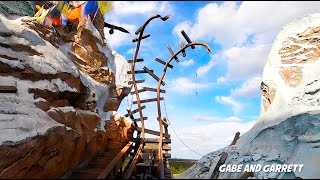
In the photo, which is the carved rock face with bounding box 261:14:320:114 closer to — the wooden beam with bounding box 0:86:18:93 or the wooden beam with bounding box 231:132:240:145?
the wooden beam with bounding box 231:132:240:145

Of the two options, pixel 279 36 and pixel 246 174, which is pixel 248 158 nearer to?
pixel 246 174

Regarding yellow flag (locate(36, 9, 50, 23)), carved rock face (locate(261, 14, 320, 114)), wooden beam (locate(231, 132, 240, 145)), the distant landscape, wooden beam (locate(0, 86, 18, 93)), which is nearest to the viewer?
wooden beam (locate(0, 86, 18, 93))

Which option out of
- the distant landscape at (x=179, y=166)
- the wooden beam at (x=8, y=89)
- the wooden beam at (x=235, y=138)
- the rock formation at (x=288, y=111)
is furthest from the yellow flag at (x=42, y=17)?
the distant landscape at (x=179, y=166)

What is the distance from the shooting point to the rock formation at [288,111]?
27.4ft

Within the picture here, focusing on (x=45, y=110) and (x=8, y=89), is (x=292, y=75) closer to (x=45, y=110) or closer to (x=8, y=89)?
(x=45, y=110)

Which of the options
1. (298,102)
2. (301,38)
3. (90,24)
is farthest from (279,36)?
(90,24)

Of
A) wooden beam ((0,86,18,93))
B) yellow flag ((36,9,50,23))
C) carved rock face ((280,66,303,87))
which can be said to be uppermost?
yellow flag ((36,9,50,23))

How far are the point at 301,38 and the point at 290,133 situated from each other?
4.43 meters

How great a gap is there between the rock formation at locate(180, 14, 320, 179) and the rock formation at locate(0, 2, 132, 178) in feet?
13.7

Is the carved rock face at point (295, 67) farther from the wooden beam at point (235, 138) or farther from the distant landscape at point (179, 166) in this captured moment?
the distant landscape at point (179, 166)

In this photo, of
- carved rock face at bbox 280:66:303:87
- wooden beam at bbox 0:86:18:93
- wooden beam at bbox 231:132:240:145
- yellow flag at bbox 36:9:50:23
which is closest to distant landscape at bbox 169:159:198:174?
wooden beam at bbox 231:132:240:145

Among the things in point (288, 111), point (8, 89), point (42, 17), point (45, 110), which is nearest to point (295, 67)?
point (288, 111)

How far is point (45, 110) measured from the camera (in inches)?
374

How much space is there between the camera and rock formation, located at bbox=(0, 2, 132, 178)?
8148 millimetres
